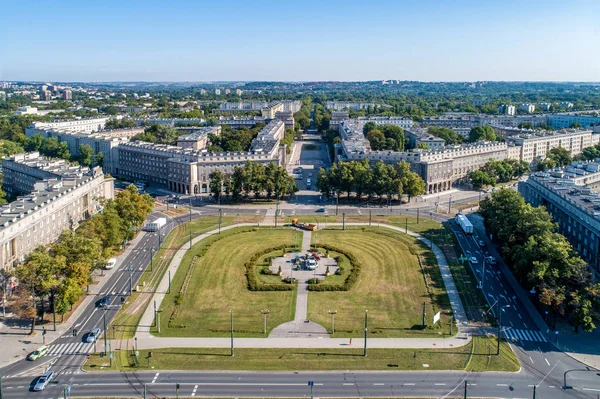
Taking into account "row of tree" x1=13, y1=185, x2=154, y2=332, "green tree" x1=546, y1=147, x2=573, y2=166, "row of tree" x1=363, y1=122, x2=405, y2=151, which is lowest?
"row of tree" x1=13, y1=185, x2=154, y2=332

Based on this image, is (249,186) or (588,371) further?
(249,186)

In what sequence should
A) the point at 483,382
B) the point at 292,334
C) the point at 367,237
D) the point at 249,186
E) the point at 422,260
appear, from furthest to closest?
the point at 249,186 → the point at 367,237 → the point at 422,260 → the point at 292,334 → the point at 483,382

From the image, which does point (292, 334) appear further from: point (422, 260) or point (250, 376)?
point (422, 260)

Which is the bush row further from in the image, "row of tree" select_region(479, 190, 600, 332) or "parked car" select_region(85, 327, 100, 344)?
"row of tree" select_region(479, 190, 600, 332)

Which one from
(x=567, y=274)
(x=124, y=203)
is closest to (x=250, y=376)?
(x=567, y=274)

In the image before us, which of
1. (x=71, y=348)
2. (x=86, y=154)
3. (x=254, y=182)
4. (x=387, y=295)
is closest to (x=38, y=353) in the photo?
(x=71, y=348)

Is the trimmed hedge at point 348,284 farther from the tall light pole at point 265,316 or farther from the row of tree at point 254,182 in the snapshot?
the row of tree at point 254,182

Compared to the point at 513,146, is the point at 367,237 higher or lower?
lower

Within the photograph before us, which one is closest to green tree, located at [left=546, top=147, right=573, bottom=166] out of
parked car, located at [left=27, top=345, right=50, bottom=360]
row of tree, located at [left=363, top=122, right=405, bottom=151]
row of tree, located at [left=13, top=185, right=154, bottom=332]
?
row of tree, located at [left=363, top=122, right=405, bottom=151]
